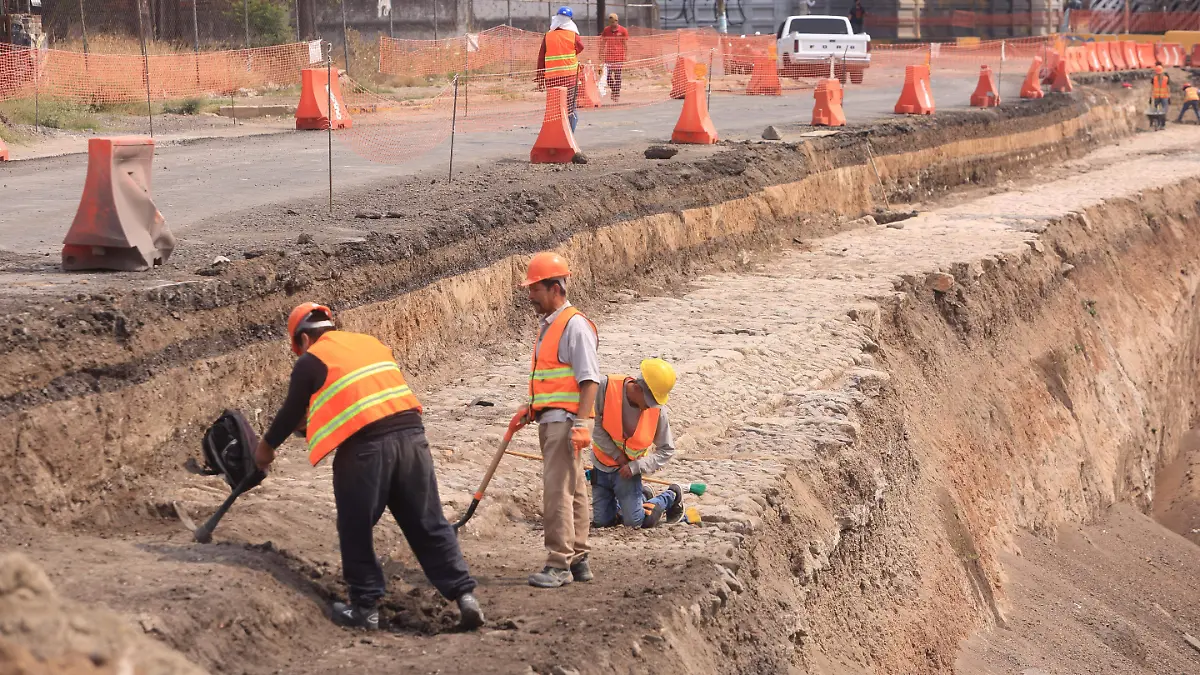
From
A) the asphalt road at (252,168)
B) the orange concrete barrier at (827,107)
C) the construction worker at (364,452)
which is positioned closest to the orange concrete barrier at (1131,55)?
the asphalt road at (252,168)

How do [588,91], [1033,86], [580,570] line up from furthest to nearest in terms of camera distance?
[1033,86] → [588,91] → [580,570]

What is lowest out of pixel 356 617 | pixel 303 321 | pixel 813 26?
pixel 356 617

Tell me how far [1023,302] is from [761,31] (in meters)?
35.0

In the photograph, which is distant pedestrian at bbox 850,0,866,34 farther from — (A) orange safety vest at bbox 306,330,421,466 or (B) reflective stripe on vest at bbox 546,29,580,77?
(A) orange safety vest at bbox 306,330,421,466

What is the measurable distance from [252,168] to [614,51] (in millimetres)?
14175

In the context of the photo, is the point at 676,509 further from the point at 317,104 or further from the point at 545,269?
the point at 317,104

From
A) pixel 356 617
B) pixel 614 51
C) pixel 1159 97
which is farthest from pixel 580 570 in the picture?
pixel 1159 97

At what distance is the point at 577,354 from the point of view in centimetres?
638

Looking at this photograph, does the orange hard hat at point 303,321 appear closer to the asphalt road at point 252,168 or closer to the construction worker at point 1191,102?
the asphalt road at point 252,168

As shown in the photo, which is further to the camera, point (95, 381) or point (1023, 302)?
point (1023, 302)

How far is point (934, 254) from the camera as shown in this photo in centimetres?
1677

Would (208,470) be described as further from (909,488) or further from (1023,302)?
(1023,302)

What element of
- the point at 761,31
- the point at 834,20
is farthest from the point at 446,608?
the point at 761,31

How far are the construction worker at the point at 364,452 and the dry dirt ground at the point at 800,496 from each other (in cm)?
23
